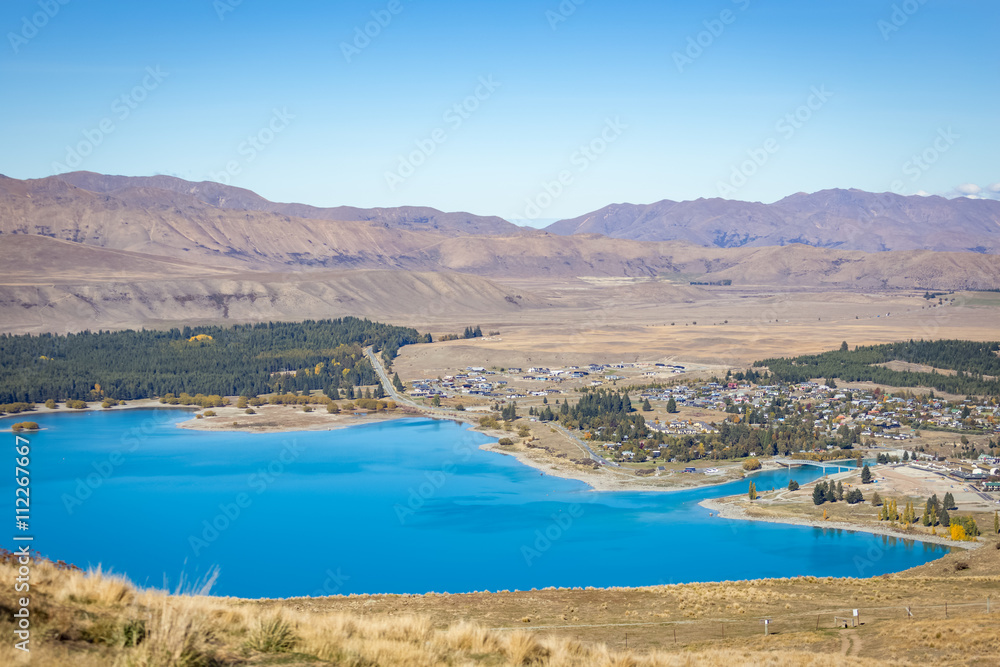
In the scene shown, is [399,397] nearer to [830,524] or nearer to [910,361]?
[830,524]

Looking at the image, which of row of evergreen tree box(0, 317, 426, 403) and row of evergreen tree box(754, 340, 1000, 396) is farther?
row of evergreen tree box(0, 317, 426, 403)

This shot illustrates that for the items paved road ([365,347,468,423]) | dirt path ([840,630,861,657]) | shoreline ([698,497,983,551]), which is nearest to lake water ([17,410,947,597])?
shoreline ([698,497,983,551])

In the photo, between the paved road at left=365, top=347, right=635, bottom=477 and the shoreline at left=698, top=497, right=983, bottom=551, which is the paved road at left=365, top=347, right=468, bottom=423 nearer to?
the paved road at left=365, top=347, right=635, bottom=477

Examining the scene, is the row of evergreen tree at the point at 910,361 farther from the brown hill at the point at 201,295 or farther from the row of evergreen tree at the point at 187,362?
the brown hill at the point at 201,295

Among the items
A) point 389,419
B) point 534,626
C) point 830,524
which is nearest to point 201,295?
point 389,419

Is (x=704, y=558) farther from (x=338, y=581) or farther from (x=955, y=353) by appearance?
(x=955, y=353)

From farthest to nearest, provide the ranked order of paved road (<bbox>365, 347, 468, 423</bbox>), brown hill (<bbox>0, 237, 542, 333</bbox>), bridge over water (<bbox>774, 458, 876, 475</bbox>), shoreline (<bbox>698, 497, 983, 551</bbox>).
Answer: brown hill (<bbox>0, 237, 542, 333</bbox>)
paved road (<bbox>365, 347, 468, 423</bbox>)
bridge over water (<bbox>774, 458, 876, 475</bbox>)
shoreline (<bbox>698, 497, 983, 551</bbox>)
